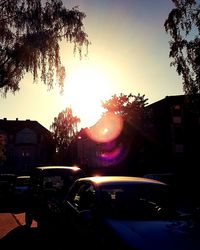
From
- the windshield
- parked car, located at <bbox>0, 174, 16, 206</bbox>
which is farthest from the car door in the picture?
parked car, located at <bbox>0, 174, 16, 206</bbox>

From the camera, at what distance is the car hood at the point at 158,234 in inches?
178

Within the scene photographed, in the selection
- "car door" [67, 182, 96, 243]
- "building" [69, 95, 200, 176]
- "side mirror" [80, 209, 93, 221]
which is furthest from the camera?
"building" [69, 95, 200, 176]

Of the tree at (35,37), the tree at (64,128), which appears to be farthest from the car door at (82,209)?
the tree at (64,128)

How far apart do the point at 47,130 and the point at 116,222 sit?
85500 millimetres

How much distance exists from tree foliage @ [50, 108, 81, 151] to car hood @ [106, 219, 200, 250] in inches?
2949

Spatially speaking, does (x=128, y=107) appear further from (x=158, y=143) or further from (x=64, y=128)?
(x=64, y=128)

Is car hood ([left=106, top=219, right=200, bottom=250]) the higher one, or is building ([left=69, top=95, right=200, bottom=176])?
building ([left=69, top=95, right=200, bottom=176])

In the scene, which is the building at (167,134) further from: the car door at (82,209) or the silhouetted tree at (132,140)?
the car door at (82,209)

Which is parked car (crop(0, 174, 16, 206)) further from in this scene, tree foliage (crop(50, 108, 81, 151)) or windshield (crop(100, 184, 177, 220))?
tree foliage (crop(50, 108, 81, 151))

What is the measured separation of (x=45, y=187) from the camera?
37.1ft

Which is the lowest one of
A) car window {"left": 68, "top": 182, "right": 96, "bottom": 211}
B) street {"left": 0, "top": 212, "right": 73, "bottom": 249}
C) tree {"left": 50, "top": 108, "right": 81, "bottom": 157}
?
street {"left": 0, "top": 212, "right": 73, "bottom": 249}

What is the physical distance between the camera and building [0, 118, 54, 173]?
82.8 meters

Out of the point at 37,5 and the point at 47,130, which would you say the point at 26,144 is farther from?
the point at 37,5

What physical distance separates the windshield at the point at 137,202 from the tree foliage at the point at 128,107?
39121mm
